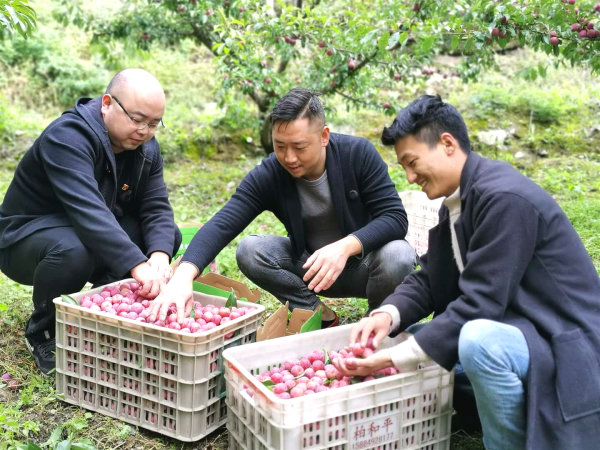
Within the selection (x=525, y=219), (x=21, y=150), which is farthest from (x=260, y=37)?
(x=525, y=219)

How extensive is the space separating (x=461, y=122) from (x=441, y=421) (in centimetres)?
90

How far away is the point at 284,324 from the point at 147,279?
540 millimetres

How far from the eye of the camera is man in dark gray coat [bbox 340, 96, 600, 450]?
60.6 inches

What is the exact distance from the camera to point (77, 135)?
7.86 feet

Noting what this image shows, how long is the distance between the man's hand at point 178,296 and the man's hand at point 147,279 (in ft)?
0.17

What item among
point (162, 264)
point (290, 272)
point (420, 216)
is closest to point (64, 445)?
point (162, 264)

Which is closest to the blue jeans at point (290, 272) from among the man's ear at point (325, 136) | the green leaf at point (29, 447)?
the man's ear at point (325, 136)

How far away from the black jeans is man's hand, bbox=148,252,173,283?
0.13 m

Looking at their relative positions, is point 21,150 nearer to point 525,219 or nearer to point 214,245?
point 214,245

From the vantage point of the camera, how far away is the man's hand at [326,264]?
2.22 meters

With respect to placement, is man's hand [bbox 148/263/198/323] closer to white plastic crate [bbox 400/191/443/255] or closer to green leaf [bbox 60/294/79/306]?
green leaf [bbox 60/294/79/306]

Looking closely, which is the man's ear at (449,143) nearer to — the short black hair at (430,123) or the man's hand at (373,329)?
the short black hair at (430,123)

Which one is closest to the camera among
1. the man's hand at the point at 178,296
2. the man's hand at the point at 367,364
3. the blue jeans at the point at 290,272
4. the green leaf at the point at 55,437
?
the man's hand at the point at 367,364

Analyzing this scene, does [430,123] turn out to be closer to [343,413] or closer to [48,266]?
[343,413]
